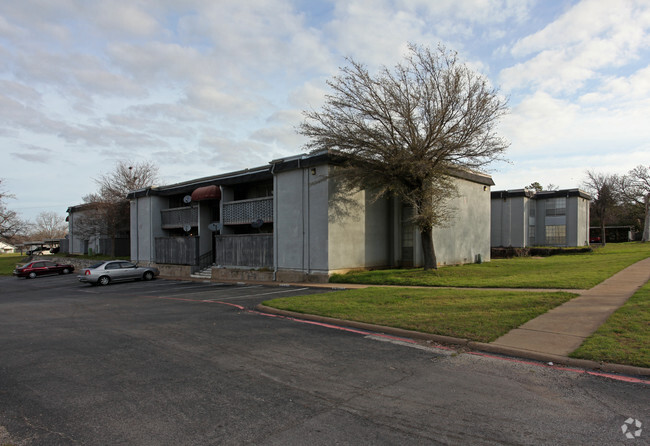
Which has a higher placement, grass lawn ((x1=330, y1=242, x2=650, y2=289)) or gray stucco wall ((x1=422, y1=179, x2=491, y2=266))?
gray stucco wall ((x1=422, y1=179, x2=491, y2=266))

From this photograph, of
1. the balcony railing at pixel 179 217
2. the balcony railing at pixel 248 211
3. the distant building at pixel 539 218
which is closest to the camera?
the balcony railing at pixel 248 211

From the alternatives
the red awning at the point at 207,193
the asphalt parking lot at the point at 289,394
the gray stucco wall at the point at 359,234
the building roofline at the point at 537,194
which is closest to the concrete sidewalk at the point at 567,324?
the asphalt parking lot at the point at 289,394

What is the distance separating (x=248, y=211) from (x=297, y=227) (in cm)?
560

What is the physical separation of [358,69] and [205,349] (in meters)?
14.2

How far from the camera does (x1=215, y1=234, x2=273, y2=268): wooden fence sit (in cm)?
2345

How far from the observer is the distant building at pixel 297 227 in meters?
20.1

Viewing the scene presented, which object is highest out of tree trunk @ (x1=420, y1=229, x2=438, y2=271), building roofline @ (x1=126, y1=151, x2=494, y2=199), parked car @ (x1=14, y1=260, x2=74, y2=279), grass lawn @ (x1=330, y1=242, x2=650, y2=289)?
building roofline @ (x1=126, y1=151, x2=494, y2=199)

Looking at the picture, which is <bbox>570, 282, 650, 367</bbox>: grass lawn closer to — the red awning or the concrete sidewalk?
the concrete sidewalk

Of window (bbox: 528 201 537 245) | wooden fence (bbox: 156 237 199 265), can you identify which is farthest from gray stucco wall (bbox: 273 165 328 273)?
window (bbox: 528 201 537 245)

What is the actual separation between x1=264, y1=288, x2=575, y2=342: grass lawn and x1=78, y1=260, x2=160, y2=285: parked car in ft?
59.8

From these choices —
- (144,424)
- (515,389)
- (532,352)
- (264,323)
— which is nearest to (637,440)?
(515,389)

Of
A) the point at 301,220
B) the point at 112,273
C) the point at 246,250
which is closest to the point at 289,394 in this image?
the point at 301,220

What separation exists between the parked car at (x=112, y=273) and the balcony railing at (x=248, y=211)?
719cm

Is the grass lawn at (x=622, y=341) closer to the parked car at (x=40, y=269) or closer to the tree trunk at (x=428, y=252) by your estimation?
the tree trunk at (x=428, y=252)
